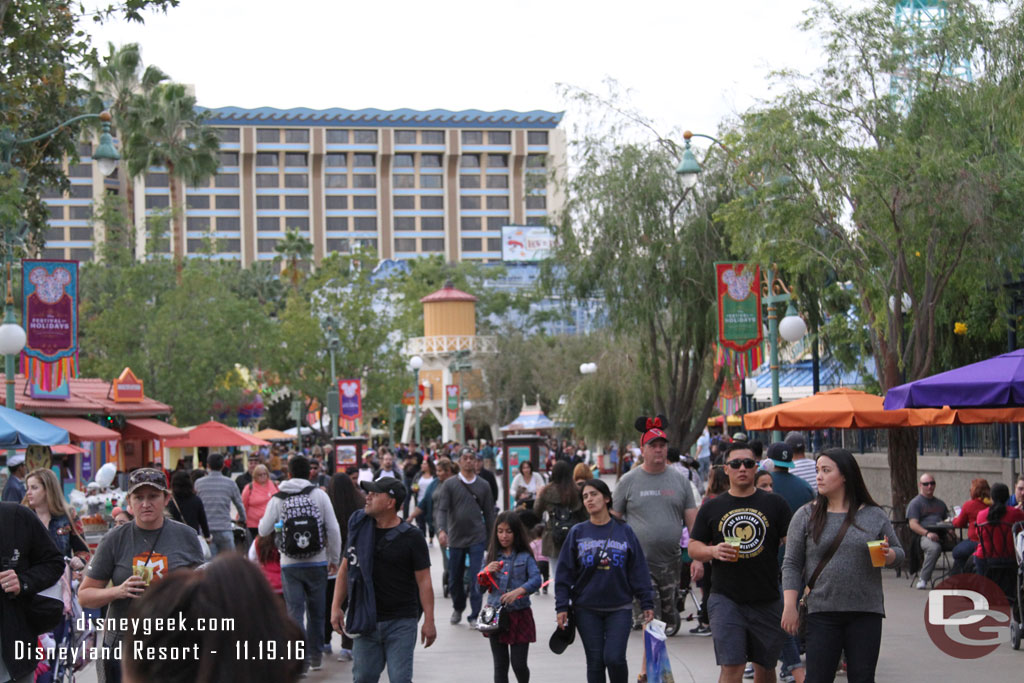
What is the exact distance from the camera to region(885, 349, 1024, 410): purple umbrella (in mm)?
11203

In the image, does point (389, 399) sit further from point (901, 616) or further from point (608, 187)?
point (901, 616)

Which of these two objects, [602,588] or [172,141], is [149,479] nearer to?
[602,588]

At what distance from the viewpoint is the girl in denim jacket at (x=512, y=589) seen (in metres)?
8.62

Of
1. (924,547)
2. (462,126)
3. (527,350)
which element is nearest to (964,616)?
(924,547)

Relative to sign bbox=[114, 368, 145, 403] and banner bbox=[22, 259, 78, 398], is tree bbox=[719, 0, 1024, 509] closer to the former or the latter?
banner bbox=[22, 259, 78, 398]

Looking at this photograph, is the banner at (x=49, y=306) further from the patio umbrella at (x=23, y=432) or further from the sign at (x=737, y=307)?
the sign at (x=737, y=307)

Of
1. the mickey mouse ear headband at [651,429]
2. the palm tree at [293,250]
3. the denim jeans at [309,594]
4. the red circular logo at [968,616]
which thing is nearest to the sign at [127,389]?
the denim jeans at [309,594]

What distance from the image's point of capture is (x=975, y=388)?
11.3 m

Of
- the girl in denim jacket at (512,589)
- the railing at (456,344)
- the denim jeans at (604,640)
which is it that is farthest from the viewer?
the railing at (456,344)

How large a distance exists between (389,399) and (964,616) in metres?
47.5

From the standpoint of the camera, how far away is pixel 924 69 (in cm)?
1706

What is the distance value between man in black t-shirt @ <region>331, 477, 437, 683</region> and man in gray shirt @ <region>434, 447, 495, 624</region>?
5.74 metres

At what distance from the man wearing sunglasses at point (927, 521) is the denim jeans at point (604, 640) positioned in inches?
318

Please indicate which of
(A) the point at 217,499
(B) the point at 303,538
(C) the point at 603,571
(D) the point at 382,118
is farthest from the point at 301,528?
(D) the point at 382,118
